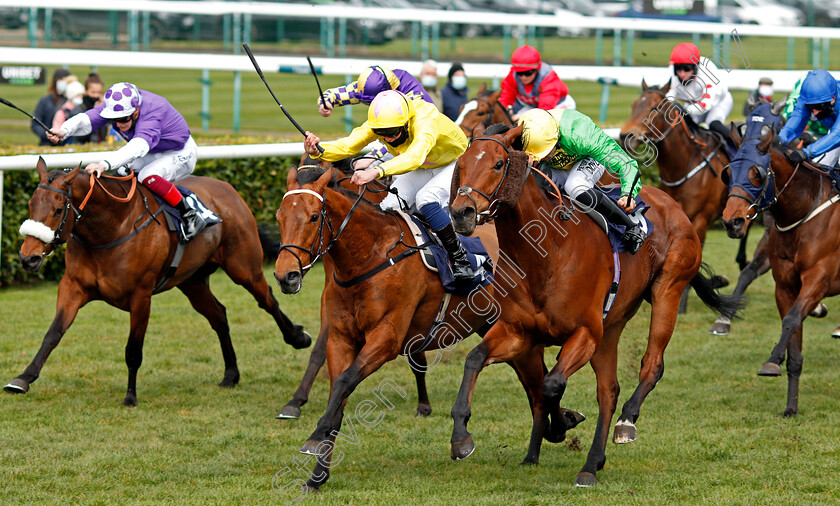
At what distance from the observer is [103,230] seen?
6.79 meters

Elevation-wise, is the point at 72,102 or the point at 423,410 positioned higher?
the point at 72,102

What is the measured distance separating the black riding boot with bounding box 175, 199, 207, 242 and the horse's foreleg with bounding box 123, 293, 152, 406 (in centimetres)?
52

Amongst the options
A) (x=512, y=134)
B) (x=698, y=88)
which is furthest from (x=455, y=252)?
(x=698, y=88)

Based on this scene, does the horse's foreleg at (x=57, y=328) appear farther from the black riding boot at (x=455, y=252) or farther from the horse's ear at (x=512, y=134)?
the horse's ear at (x=512, y=134)

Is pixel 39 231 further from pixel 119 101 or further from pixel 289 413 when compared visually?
pixel 289 413

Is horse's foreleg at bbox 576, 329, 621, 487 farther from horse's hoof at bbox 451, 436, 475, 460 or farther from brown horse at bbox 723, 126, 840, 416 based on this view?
brown horse at bbox 723, 126, 840, 416

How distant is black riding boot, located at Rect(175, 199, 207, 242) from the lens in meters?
7.29

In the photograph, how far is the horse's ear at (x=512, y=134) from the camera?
493 cm

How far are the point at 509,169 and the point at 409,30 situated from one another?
41.8 feet

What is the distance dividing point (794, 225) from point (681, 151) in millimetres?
2769

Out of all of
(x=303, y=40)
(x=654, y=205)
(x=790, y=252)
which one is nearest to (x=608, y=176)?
(x=654, y=205)

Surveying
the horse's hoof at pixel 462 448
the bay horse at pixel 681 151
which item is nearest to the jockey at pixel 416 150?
the horse's hoof at pixel 462 448

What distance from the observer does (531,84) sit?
973cm

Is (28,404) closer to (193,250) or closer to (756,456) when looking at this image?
(193,250)
